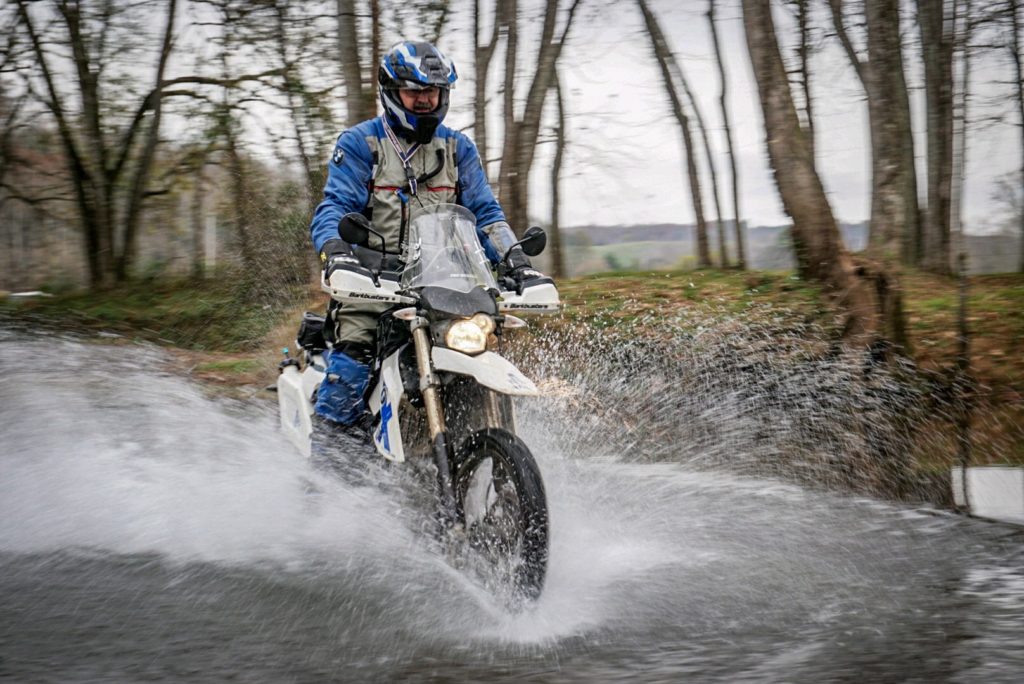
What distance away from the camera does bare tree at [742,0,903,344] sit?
8.41 metres

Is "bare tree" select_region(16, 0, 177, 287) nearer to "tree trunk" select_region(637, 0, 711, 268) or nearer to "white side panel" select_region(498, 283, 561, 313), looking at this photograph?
"tree trunk" select_region(637, 0, 711, 268)

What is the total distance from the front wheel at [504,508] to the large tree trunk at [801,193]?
15.6 feet

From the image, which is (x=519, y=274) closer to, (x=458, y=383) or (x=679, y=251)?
(x=458, y=383)

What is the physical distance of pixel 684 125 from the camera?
74.0ft

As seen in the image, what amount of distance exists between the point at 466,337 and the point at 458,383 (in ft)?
1.17

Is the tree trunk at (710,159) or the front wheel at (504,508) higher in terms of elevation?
the tree trunk at (710,159)

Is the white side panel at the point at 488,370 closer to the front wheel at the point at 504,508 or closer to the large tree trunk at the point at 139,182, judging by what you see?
the front wheel at the point at 504,508

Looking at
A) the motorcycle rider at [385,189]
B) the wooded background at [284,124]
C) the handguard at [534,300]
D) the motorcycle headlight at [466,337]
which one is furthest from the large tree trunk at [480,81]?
the motorcycle headlight at [466,337]

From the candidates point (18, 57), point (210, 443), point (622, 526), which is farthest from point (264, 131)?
point (622, 526)

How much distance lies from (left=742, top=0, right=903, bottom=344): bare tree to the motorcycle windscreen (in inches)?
174

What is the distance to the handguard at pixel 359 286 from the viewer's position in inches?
181

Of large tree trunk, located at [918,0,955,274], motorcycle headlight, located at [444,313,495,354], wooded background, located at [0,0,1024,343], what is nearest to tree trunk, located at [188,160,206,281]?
wooded background, located at [0,0,1024,343]

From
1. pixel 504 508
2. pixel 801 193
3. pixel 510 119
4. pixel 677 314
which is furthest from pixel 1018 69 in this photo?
pixel 504 508

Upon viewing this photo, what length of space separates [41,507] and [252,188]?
45.6ft
